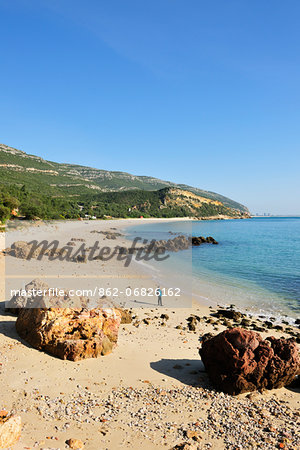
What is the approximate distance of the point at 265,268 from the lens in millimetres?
27594

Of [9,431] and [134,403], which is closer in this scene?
[9,431]

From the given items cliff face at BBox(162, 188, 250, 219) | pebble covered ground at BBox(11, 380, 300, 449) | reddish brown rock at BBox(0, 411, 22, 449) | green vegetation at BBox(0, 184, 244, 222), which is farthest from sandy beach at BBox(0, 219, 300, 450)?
cliff face at BBox(162, 188, 250, 219)

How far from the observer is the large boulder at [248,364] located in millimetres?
7562

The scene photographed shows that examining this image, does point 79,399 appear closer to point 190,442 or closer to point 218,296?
point 190,442

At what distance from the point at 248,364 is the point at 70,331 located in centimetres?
527

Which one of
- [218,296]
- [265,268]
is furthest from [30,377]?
[265,268]

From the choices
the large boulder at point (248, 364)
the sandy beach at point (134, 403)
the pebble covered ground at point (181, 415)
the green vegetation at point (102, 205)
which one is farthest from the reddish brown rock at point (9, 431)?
the green vegetation at point (102, 205)

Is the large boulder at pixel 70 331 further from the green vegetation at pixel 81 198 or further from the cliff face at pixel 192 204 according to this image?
the cliff face at pixel 192 204

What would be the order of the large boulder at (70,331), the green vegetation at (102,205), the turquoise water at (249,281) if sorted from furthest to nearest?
the green vegetation at (102,205) < the turquoise water at (249,281) < the large boulder at (70,331)

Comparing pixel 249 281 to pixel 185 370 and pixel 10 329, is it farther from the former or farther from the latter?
pixel 10 329

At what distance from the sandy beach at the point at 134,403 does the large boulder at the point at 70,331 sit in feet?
0.84

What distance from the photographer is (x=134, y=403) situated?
21.9ft

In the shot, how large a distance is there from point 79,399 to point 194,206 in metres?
164

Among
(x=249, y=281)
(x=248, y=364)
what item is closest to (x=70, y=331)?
(x=248, y=364)
